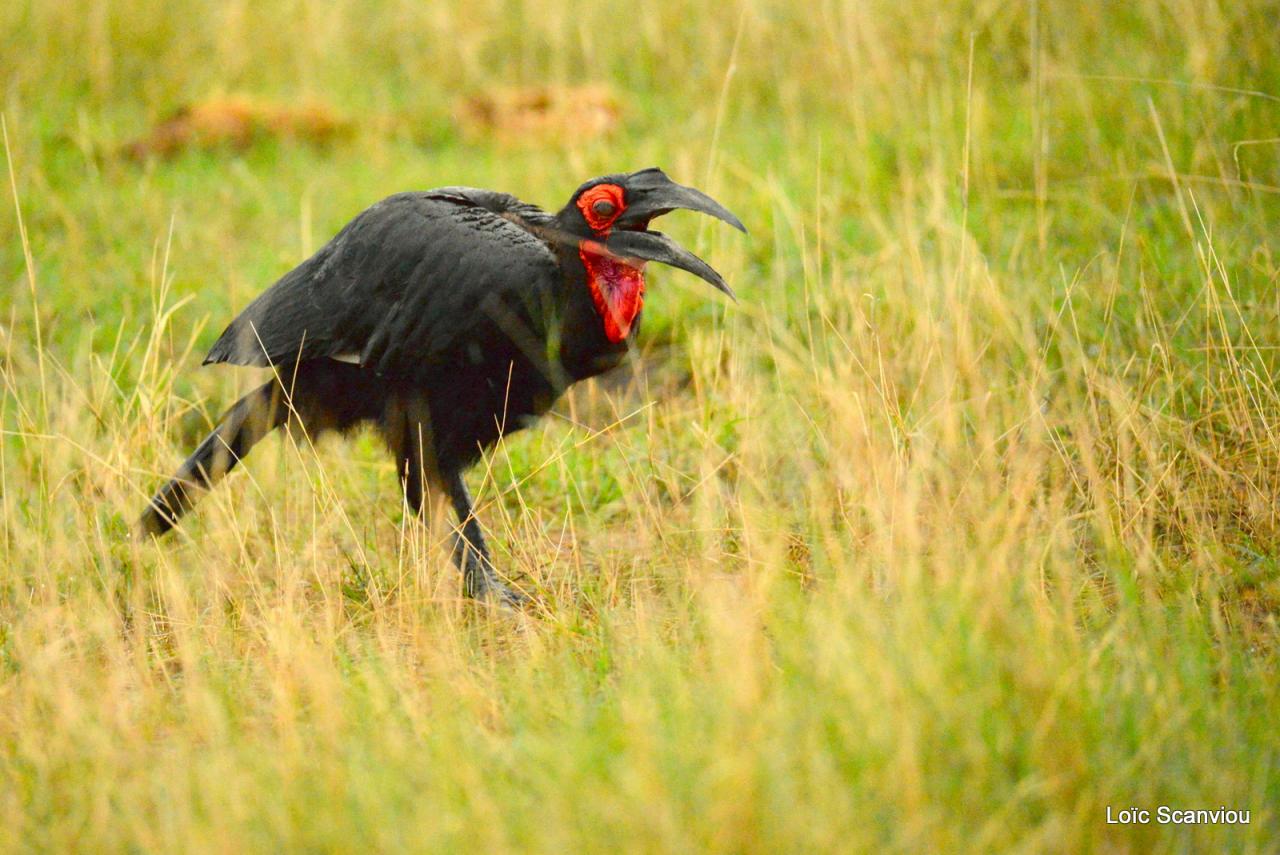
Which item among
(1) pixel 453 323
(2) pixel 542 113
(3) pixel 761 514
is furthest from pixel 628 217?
(2) pixel 542 113

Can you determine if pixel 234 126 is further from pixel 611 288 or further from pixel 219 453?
pixel 611 288

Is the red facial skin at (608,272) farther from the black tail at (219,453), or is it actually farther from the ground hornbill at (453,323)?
the black tail at (219,453)

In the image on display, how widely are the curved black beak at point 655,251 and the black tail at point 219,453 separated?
90 cm

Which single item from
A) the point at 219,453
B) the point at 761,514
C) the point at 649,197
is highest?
the point at 649,197

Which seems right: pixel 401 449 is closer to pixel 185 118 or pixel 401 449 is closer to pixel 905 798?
pixel 905 798

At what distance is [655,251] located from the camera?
111 inches

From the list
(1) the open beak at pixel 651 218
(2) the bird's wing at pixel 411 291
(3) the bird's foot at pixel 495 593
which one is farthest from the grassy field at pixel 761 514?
(1) the open beak at pixel 651 218

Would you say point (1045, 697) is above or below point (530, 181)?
below

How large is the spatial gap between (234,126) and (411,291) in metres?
3.54

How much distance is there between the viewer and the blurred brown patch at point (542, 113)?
5715 mm

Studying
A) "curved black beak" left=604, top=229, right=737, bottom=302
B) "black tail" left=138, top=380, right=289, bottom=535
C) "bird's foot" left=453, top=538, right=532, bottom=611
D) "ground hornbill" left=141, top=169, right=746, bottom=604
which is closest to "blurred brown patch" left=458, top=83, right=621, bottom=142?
"ground hornbill" left=141, top=169, right=746, bottom=604

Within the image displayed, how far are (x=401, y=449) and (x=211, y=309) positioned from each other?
5.93 ft

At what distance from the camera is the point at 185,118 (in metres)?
6.02

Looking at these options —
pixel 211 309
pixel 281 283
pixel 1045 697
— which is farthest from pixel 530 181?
pixel 1045 697
